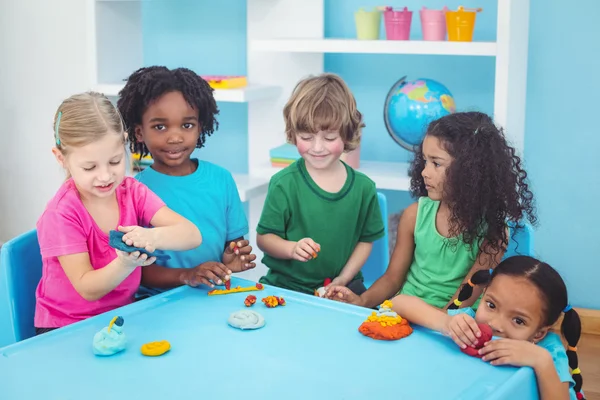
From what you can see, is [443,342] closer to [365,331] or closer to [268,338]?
[365,331]

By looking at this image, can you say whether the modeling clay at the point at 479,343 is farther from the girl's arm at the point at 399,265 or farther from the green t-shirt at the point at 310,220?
the green t-shirt at the point at 310,220

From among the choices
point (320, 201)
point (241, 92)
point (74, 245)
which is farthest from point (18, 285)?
point (241, 92)

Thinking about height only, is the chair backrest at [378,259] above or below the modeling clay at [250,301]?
below

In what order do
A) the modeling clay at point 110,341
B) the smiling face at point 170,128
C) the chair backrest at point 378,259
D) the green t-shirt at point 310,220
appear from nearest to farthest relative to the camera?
1. the modeling clay at point 110,341
2. the smiling face at point 170,128
3. the green t-shirt at point 310,220
4. the chair backrest at point 378,259

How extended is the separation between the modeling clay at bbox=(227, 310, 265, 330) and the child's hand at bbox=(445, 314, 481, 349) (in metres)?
0.35

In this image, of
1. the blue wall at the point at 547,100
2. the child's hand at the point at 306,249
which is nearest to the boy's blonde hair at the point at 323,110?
the child's hand at the point at 306,249

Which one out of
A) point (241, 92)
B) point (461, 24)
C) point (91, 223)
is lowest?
point (91, 223)

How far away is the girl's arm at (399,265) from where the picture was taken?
75.9 inches

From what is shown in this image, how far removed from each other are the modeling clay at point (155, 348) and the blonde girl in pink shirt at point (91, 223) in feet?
0.58

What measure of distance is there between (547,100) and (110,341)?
2.07 m

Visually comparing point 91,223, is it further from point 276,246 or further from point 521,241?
point 521,241

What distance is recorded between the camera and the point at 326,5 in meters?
3.04

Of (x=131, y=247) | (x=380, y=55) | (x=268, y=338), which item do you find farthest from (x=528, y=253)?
(x=380, y=55)

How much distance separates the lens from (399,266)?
195 centimetres
